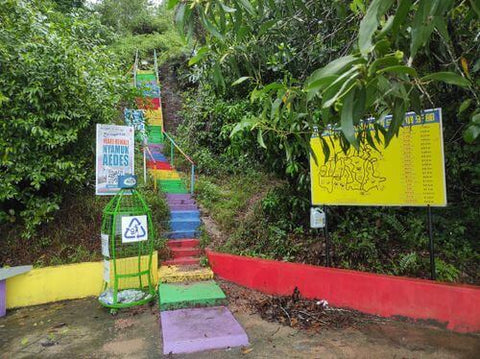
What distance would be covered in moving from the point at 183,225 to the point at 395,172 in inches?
159

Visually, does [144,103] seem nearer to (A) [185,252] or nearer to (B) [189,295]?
(A) [185,252]

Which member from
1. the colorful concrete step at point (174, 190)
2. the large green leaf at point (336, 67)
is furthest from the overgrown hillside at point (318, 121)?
the colorful concrete step at point (174, 190)

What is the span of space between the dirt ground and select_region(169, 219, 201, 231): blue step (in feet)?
7.29

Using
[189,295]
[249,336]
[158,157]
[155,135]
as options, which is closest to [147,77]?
[155,135]

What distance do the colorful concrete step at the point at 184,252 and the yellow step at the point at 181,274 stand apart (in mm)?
404

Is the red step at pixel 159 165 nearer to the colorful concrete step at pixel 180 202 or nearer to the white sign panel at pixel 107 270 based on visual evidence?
the colorful concrete step at pixel 180 202

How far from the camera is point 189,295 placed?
488 cm

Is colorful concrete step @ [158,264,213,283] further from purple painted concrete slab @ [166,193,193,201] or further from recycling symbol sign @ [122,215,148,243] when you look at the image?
purple painted concrete slab @ [166,193,193,201]

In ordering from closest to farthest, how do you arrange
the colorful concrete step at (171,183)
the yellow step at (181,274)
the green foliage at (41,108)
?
the green foliage at (41,108) → the yellow step at (181,274) → the colorful concrete step at (171,183)

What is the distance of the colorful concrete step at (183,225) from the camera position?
679 cm

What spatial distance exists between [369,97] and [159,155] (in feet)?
33.4

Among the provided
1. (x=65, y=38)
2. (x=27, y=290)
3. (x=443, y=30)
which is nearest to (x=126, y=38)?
(x=65, y=38)

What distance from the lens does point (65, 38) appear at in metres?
5.48

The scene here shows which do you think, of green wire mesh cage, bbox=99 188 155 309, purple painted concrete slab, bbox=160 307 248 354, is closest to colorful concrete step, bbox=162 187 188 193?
green wire mesh cage, bbox=99 188 155 309
